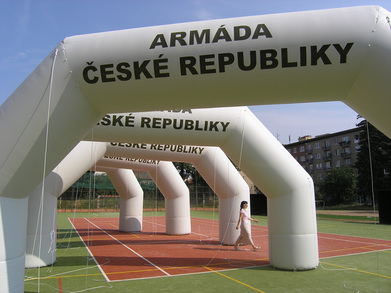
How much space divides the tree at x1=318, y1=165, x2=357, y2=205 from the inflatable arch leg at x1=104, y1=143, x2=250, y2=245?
3944 centimetres

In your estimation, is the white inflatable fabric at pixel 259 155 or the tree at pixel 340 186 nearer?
the white inflatable fabric at pixel 259 155

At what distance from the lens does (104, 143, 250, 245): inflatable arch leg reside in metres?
9.83

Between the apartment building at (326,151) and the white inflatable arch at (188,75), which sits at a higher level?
the apartment building at (326,151)

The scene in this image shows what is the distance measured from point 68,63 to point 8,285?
2.76 meters

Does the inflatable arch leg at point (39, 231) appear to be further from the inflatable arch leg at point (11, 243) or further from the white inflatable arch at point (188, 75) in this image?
the white inflatable arch at point (188, 75)

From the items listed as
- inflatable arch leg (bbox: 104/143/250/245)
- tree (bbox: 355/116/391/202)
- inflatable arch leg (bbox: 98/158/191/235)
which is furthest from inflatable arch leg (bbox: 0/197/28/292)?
tree (bbox: 355/116/391/202)

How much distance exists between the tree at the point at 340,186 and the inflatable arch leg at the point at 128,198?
3727 centimetres

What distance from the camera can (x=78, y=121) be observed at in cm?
418

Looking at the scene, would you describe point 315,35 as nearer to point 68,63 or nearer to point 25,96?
point 68,63

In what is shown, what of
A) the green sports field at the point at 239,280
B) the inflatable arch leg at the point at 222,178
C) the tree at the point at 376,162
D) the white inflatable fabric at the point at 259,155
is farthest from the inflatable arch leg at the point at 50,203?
the tree at the point at 376,162

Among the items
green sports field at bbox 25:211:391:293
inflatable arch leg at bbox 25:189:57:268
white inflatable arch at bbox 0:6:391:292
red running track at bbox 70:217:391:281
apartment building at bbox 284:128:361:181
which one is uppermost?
apartment building at bbox 284:128:361:181

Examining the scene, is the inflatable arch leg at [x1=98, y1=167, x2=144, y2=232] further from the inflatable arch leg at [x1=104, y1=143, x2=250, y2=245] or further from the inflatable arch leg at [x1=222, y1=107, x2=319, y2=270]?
the inflatable arch leg at [x1=222, y1=107, x2=319, y2=270]

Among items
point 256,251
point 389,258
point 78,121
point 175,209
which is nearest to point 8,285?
point 78,121

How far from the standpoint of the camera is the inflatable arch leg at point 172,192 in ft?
42.5
